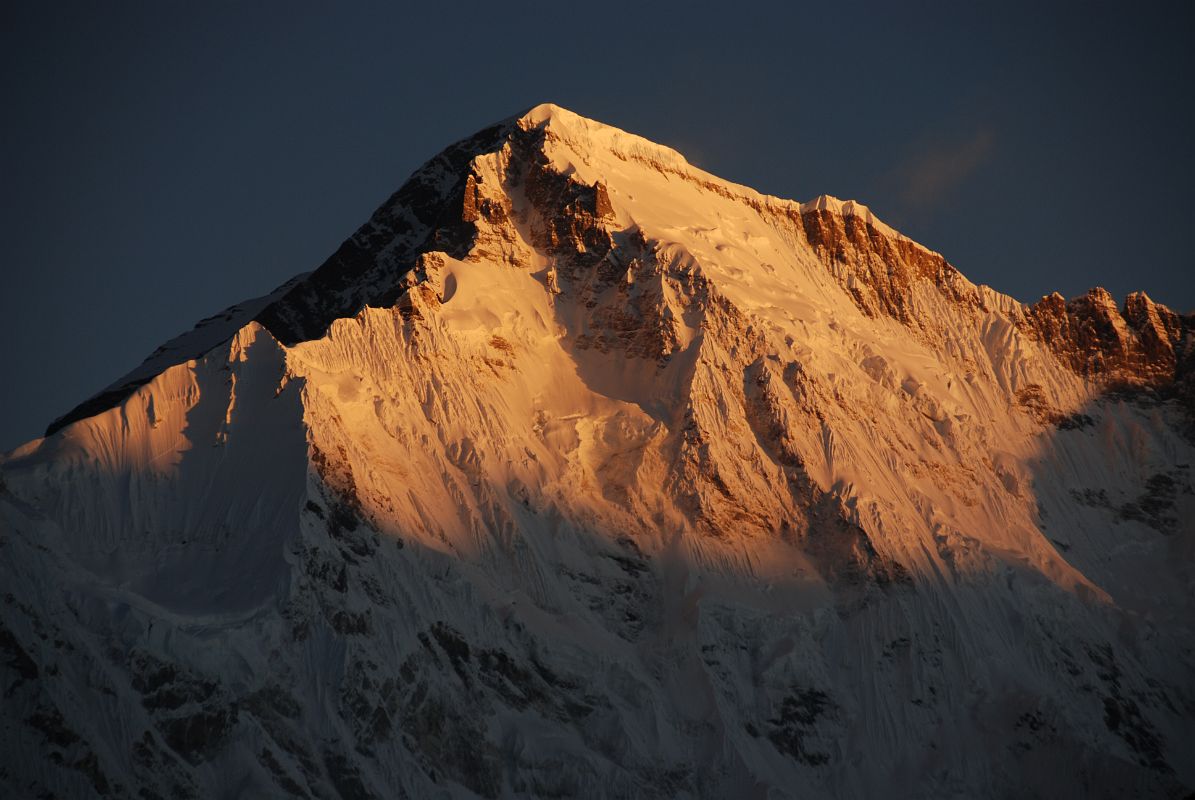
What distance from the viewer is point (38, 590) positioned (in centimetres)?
13600

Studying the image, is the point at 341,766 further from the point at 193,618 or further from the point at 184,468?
the point at 184,468

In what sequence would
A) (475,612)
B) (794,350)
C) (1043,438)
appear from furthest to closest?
(1043,438) → (794,350) → (475,612)

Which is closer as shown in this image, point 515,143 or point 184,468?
point 184,468

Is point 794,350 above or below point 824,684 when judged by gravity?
above

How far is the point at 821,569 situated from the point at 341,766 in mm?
43623

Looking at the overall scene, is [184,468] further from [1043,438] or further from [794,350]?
[1043,438]

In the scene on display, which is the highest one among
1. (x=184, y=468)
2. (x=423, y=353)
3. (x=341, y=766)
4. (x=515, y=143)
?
(x=515, y=143)

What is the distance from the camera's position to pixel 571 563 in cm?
16012

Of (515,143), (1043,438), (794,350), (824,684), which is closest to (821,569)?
(824,684)

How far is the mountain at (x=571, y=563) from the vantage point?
137 m

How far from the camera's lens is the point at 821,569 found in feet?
543

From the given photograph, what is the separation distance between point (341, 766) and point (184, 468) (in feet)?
91.4

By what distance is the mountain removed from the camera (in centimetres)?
13700

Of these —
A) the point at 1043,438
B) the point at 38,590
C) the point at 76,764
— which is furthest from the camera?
Result: the point at 1043,438
